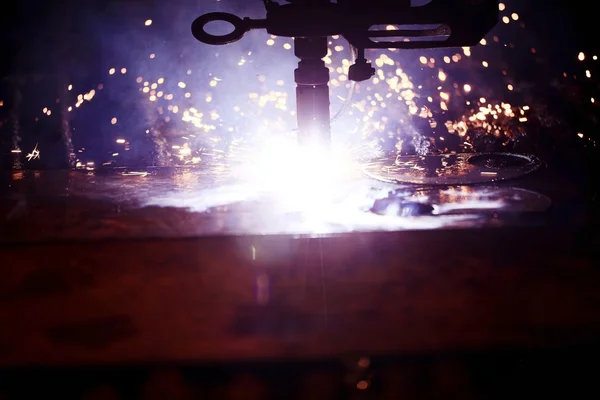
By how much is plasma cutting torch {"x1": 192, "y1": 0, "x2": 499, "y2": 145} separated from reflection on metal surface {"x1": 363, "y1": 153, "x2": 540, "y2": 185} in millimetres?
368

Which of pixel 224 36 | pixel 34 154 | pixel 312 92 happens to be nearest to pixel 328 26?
pixel 312 92

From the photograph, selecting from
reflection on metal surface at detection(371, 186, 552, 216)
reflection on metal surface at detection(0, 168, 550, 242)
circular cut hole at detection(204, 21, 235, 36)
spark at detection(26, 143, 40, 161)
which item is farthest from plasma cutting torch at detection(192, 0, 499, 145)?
spark at detection(26, 143, 40, 161)

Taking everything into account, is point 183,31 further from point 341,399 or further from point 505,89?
point 341,399

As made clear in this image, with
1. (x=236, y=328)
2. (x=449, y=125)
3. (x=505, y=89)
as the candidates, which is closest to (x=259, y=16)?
(x=449, y=125)

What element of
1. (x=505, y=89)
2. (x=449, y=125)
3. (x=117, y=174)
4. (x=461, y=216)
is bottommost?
(x=461, y=216)

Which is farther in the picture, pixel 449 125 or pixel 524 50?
pixel 449 125

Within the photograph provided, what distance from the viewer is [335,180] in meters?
1.76

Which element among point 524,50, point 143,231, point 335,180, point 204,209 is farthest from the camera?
point 524,50

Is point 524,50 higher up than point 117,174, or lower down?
higher up

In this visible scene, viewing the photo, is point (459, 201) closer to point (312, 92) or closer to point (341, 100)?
point (312, 92)

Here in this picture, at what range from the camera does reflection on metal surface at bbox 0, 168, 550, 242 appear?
3.54 feet

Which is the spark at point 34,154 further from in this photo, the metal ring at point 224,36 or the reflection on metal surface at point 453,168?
the reflection on metal surface at point 453,168

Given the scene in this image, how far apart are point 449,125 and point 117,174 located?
2139 millimetres

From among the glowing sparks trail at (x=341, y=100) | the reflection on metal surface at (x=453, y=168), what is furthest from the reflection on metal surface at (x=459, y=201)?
the glowing sparks trail at (x=341, y=100)
